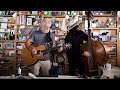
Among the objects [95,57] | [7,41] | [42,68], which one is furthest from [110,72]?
[7,41]

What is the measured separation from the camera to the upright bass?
4383 mm

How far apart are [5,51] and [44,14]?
1036mm

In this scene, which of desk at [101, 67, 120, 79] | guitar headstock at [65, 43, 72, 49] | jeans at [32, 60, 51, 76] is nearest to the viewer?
desk at [101, 67, 120, 79]

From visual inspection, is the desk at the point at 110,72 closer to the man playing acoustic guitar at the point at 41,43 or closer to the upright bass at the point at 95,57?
the upright bass at the point at 95,57

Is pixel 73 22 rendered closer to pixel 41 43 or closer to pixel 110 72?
pixel 41 43

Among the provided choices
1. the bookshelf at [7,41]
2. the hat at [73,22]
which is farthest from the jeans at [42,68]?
the hat at [73,22]

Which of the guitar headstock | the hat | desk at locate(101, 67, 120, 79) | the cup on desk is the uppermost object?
the hat

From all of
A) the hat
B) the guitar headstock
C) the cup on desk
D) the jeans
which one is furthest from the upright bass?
the jeans

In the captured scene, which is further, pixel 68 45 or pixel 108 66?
pixel 68 45

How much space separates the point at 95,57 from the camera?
4.42 metres

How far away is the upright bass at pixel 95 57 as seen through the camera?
438 cm

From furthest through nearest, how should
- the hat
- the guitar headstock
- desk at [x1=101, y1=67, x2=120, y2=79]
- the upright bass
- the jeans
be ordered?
the hat → the guitar headstock → the jeans → the upright bass → desk at [x1=101, y1=67, x2=120, y2=79]

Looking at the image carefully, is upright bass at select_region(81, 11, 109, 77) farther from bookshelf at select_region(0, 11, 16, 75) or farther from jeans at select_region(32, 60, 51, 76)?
bookshelf at select_region(0, 11, 16, 75)
